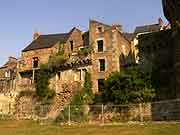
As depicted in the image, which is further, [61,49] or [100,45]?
[61,49]

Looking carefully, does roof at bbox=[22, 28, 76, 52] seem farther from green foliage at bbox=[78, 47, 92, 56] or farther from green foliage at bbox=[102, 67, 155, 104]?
green foliage at bbox=[102, 67, 155, 104]

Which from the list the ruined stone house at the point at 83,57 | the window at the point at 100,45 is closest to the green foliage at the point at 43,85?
the ruined stone house at the point at 83,57

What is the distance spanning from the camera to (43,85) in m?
51.8

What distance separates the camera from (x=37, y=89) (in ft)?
172

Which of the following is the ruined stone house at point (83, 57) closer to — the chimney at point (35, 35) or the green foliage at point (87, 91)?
the green foliage at point (87, 91)

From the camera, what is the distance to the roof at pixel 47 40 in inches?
2215

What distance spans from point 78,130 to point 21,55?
28.2m

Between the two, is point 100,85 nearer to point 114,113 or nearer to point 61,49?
point 114,113

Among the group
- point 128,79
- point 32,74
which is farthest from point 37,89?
point 128,79

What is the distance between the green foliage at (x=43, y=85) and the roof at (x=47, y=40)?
13.7ft

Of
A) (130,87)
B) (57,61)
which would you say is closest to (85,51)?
(57,61)

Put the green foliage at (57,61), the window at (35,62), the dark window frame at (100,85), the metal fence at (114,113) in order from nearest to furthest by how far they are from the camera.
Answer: the metal fence at (114,113) < the dark window frame at (100,85) < the green foliage at (57,61) < the window at (35,62)

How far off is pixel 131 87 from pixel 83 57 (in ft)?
35.9

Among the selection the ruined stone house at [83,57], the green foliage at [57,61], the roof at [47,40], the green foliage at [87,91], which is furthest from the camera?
the roof at [47,40]
